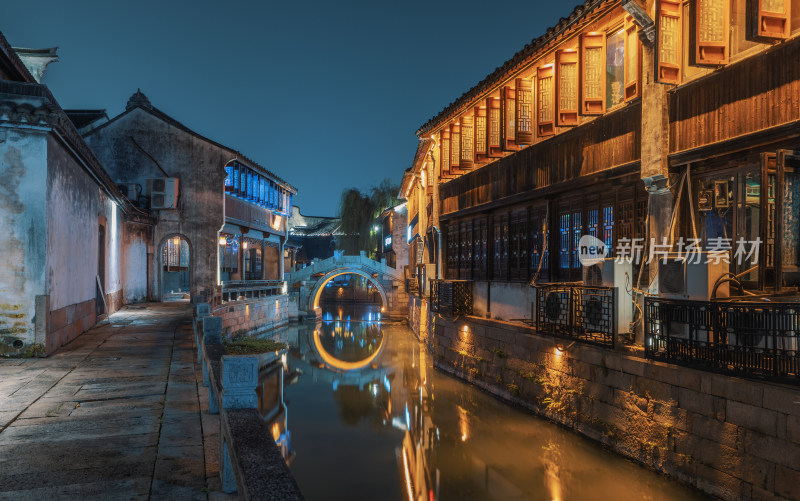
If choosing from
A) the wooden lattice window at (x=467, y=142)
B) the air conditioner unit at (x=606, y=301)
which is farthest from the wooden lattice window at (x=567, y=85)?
the wooden lattice window at (x=467, y=142)

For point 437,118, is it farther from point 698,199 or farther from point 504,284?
point 698,199

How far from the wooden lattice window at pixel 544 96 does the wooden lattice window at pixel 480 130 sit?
116 inches

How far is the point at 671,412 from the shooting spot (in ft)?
23.7

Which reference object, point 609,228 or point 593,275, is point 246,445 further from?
point 609,228

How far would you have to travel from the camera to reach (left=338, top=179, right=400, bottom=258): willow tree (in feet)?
137

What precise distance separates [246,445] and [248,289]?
2239cm

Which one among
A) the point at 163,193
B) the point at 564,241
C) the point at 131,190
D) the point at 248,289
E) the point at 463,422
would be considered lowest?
the point at 463,422

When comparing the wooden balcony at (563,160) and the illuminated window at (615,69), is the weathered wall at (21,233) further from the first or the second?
the illuminated window at (615,69)

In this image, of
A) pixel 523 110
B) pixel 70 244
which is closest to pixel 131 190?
pixel 70 244

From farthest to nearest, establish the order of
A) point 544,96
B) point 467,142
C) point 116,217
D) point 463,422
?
point 116,217
point 467,142
point 463,422
point 544,96

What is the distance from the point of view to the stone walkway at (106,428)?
183 inches

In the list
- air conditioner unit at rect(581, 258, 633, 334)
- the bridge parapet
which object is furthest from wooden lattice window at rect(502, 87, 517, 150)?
the bridge parapet

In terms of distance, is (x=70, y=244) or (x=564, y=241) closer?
(x=564, y=241)

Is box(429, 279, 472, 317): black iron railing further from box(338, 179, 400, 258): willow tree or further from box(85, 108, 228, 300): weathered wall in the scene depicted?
box(338, 179, 400, 258): willow tree
